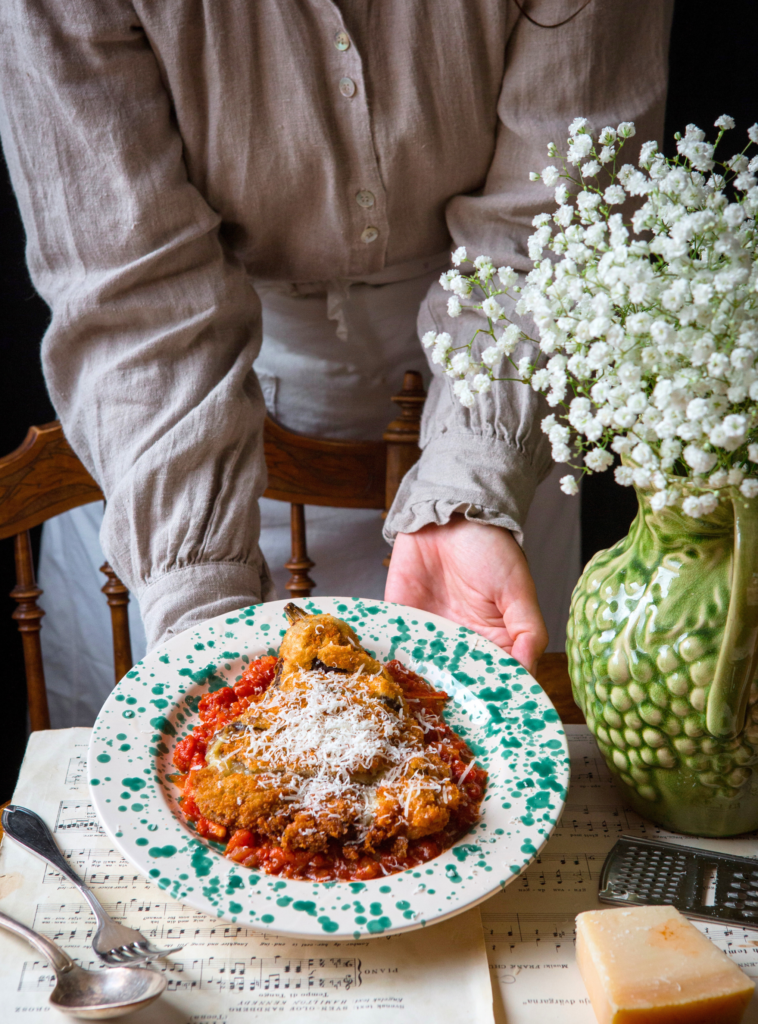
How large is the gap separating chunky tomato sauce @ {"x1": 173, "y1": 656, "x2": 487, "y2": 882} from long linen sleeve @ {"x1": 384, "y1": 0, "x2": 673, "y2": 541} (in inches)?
12.5

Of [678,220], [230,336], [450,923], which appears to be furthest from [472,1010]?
[230,336]

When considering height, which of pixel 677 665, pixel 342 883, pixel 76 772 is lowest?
pixel 76 772

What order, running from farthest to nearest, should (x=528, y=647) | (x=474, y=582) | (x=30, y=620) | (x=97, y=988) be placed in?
1. (x=30, y=620)
2. (x=474, y=582)
3. (x=528, y=647)
4. (x=97, y=988)

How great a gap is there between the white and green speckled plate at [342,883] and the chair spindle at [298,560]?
1.96 ft

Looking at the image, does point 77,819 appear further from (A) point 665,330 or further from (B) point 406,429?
(B) point 406,429

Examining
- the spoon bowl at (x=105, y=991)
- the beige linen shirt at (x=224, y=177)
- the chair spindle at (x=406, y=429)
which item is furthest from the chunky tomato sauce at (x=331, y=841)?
the chair spindle at (x=406, y=429)

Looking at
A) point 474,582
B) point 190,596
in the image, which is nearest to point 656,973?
point 474,582

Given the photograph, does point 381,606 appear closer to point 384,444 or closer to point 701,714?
point 701,714

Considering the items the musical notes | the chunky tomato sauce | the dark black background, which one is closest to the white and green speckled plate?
the chunky tomato sauce

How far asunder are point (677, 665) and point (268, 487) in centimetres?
99

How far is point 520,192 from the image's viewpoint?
137 cm

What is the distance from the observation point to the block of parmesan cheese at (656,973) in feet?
2.17

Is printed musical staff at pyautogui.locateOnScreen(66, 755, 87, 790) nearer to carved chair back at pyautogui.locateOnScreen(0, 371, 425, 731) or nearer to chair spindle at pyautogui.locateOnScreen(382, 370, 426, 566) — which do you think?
carved chair back at pyautogui.locateOnScreen(0, 371, 425, 731)

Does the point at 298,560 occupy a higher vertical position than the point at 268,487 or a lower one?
lower
